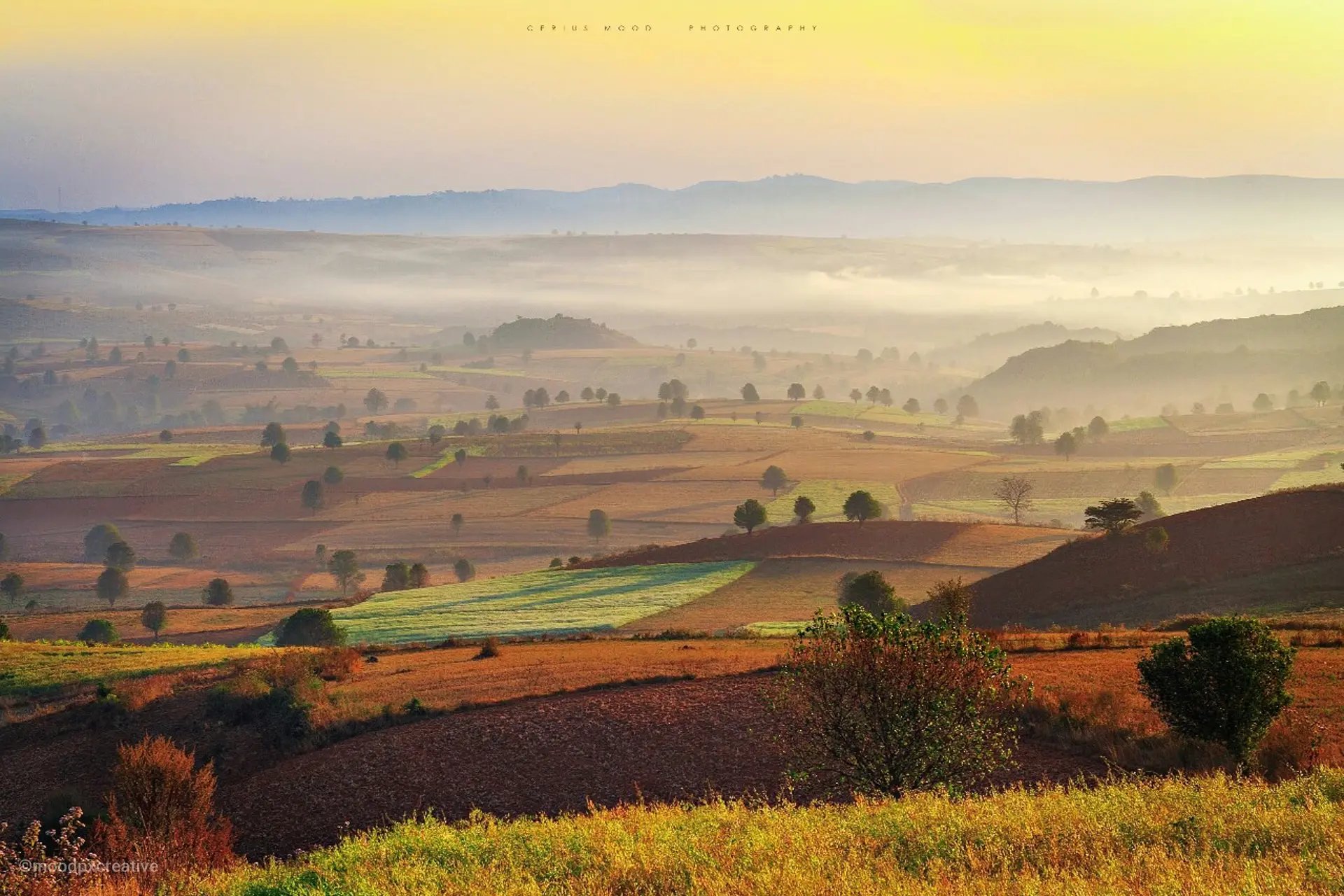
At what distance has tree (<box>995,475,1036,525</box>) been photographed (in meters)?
138

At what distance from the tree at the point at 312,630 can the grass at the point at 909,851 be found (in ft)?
186

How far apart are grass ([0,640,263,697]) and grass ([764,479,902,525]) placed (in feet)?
277

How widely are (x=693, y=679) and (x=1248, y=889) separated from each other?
29.7 meters

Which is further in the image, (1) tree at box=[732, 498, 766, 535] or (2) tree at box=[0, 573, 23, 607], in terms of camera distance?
(2) tree at box=[0, 573, 23, 607]

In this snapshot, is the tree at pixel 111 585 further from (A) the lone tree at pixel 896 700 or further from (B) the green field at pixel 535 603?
(A) the lone tree at pixel 896 700

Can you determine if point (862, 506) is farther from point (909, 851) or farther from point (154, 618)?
point (909, 851)

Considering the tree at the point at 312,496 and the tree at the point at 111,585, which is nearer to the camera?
the tree at the point at 111,585

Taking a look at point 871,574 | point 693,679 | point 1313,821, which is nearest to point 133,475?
point 871,574

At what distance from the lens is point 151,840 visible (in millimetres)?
21750

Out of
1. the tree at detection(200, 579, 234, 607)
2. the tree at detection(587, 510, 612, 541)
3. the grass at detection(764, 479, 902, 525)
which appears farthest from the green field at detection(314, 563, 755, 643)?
the grass at detection(764, 479, 902, 525)

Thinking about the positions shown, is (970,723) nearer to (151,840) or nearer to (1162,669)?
(1162,669)

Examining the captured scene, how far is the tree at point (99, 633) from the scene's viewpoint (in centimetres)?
8862

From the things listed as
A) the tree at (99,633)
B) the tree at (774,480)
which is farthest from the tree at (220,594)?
the tree at (774,480)

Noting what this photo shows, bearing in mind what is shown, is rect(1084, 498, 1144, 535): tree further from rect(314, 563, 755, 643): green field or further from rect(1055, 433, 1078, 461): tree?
rect(1055, 433, 1078, 461): tree
